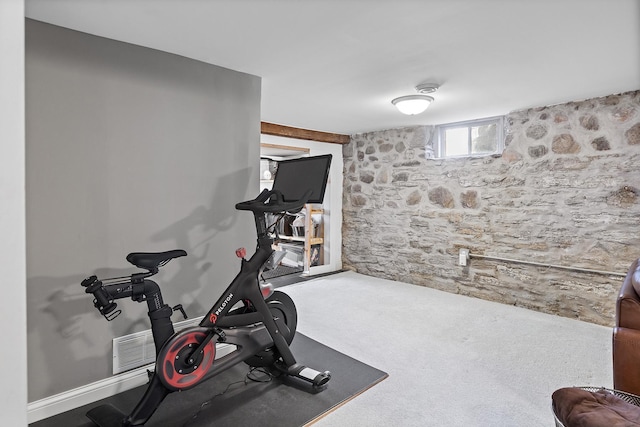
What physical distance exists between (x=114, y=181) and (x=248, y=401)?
58.9 inches

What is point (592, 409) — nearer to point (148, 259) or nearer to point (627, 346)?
point (627, 346)

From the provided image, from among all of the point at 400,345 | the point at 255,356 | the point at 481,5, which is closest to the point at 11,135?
the point at 255,356

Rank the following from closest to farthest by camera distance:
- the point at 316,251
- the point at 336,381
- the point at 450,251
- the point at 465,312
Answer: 1. the point at 336,381
2. the point at 465,312
3. the point at 450,251
4. the point at 316,251

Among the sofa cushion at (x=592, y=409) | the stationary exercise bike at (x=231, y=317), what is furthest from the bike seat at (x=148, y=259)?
the sofa cushion at (x=592, y=409)

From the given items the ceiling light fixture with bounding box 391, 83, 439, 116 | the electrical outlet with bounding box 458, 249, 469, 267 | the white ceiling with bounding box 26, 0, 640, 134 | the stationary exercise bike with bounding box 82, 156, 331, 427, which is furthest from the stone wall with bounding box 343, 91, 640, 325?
the stationary exercise bike with bounding box 82, 156, 331, 427

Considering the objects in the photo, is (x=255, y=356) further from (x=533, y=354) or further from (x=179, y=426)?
(x=533, y=354)

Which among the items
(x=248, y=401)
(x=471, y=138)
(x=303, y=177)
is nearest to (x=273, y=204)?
(x=303, y=177)

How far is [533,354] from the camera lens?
2.60 m

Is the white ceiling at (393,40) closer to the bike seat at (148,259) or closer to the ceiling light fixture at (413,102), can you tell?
the ceiling light fixture at (413,102)

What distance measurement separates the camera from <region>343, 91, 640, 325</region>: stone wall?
3076 millimetres

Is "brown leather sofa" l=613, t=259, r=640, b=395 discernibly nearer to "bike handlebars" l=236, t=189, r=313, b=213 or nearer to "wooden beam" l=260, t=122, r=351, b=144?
"bike handlebars" l=236, t=189, r=313, b=213

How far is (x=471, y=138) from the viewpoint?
4.16 metres

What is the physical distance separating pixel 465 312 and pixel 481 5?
2.83 metres

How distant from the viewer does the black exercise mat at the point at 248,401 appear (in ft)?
5.91
